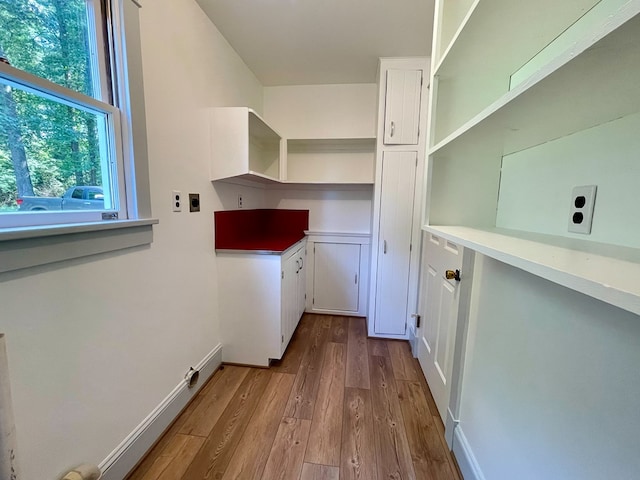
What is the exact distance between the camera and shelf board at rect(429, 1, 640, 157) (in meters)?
0.35

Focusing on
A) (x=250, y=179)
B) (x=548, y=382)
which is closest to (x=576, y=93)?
(x=548, y=382)

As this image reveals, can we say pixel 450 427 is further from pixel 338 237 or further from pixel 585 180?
pixel 338 237

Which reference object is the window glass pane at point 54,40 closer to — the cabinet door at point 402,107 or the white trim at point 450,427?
the cabinet door at point 402,107

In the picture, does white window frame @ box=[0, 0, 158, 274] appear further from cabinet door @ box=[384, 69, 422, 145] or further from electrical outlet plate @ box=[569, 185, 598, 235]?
cabinet door @ box=[384, 69, 422, 145]

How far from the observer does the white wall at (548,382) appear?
1.81 ft

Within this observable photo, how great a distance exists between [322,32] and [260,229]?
1785mm

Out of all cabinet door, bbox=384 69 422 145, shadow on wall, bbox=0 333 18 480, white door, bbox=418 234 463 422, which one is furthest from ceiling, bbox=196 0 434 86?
shadow on wall, bbox=0 333 18 480

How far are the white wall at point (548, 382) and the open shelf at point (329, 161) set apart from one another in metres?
1.86

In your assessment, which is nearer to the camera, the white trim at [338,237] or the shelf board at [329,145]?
the shelf board at [329,145]

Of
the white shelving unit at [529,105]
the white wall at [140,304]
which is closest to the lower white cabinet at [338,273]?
the white wall at [140,304]

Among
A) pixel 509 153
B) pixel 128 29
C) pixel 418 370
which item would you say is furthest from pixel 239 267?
pixel 509 153

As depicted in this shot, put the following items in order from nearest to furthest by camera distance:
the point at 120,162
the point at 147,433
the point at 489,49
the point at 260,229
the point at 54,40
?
1. the point at 489,49
2. the point at 54,40
3. the point at 120,162
4. the point at 147,433
5. the point at 260,229

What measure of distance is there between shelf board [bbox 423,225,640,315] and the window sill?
1.26 m

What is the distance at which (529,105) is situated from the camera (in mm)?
579
